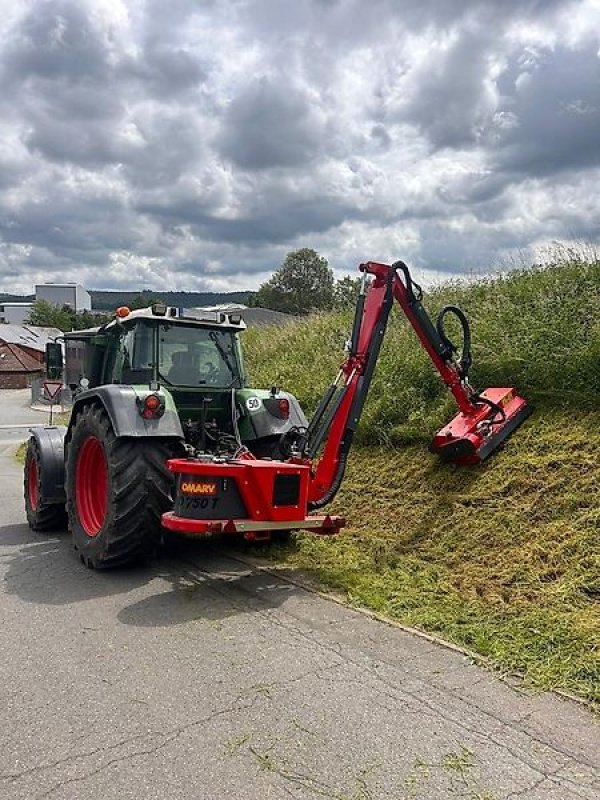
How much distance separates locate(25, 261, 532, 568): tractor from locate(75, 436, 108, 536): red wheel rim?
0.04ft

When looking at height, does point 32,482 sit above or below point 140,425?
below

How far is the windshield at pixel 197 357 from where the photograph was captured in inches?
270

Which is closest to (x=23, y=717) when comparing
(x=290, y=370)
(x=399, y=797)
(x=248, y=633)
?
(x=248, y=633)

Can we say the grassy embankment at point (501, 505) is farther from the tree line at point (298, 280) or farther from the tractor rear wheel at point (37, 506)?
the tree line at point (298, 280)

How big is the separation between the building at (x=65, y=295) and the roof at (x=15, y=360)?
262 ft

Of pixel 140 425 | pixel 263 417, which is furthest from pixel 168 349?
pixel 140 425

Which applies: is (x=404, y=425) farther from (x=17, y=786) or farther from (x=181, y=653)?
(x=17, y=786)

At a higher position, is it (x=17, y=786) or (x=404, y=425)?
(x=404, y=425)

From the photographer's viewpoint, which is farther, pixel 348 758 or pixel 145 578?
pixel 145 578

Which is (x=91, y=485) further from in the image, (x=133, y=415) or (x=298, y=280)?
(x=298, y=280)

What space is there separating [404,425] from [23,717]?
5359 millimetres

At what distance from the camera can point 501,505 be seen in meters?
6.09

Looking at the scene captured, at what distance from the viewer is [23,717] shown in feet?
11.7

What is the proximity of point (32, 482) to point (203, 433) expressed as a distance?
2519 millimetres
